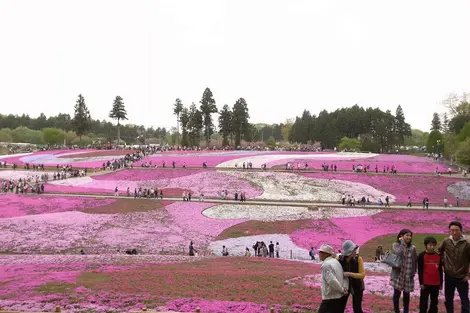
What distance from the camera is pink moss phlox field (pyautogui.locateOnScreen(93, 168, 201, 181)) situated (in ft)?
209

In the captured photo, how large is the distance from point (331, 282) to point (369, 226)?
111 feet

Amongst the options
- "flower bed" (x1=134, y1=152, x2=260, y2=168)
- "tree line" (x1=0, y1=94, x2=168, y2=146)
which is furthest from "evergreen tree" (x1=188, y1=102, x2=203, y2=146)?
"flower bed" (x1=134, y1=152, x2=260, y2=168)

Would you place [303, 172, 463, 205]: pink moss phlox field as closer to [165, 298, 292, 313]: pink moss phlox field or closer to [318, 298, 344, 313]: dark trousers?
[165, 298, 292, 313]: pink moss phlox field

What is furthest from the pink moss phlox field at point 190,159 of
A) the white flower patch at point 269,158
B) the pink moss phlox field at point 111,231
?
the pink moss phlox field at point 111,231

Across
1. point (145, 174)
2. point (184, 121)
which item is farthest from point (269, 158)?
point (184, 121)

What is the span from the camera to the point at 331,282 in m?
8.88

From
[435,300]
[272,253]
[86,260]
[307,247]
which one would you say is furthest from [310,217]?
[435,300]

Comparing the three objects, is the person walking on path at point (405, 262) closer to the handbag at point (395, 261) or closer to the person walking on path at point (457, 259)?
the handbag at point (395, 261)

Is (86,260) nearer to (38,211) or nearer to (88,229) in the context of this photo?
(88,229)

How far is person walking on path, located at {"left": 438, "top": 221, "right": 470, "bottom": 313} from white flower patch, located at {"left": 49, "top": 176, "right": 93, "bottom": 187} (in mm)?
56013

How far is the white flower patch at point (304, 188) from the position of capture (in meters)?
53.9

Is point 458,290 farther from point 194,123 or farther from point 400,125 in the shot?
point 400,125

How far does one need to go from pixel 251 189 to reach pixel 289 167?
12.4 m

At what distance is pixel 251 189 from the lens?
57.4m
